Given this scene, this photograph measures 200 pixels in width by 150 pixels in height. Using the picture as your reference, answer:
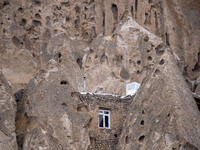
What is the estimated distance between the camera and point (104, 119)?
26438mm

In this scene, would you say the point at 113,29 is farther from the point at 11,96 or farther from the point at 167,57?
the point at 11,96

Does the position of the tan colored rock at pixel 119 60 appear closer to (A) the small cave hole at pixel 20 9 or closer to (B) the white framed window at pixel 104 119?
(B) the white framed window at pixel 104 119

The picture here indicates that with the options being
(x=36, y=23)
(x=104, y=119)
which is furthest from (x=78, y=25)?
(x=104, y=119)

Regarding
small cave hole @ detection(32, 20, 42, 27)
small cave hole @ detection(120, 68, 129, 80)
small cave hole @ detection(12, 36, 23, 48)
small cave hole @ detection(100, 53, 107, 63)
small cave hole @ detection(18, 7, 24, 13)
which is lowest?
small cave hole @ detection(120, 68, 129, 80)

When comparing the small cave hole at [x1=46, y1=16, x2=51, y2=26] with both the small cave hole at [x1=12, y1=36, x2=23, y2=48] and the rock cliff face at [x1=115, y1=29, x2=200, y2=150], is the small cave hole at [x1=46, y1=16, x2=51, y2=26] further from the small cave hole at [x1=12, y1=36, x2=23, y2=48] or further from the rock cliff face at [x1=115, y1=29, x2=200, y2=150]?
the rock cliff face at [x1=115, y1=29, x2=200, y2=150]

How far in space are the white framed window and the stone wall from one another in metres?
0.13

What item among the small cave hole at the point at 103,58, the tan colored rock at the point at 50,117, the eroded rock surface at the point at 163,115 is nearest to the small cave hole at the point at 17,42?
the small cave hole at the point at 103,58

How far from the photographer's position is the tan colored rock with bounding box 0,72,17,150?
908 inches

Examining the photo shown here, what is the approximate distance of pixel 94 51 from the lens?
32.2 m

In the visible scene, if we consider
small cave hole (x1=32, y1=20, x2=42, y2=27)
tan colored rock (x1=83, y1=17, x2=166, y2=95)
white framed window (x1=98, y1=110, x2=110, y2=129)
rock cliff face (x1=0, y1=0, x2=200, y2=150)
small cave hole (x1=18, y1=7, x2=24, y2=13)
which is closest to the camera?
rock cliff face (x1=0, y1=0, x2=200, y2=150)

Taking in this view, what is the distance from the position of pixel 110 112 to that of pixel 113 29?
9791mm

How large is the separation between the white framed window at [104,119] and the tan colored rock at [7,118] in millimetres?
3845

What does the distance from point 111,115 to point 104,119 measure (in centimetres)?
37

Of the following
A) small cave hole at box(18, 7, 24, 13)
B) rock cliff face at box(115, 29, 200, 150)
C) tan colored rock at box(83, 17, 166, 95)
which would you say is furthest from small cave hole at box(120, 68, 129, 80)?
small cave hole at box(18, 7, 24, 13)
